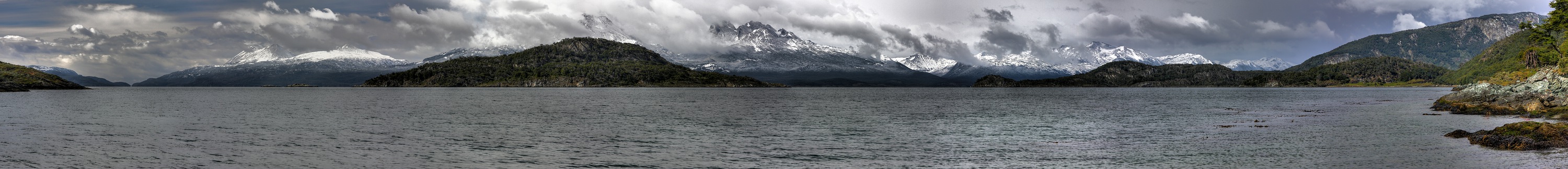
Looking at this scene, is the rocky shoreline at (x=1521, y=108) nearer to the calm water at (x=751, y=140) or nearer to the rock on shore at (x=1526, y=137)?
the rock on shore at (x=1526, y=137)

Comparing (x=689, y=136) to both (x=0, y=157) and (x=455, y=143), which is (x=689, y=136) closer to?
(x=455, y=143)

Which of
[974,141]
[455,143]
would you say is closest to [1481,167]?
[974,141]

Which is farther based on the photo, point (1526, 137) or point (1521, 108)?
point (1521, 108)

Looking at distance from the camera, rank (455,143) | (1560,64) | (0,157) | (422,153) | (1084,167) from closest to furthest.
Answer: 1. (1084,167)
2. (0,157)
3. (422,153)
4. (455,143)
5. (1560,64)

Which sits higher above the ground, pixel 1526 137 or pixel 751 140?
pixel 1526 137

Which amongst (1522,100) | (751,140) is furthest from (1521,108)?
(751,140)

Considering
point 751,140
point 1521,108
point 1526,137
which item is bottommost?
point 751,140

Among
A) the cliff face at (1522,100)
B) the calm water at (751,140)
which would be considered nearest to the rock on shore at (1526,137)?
the calm water at (751,140)

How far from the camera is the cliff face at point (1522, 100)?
6247 cm

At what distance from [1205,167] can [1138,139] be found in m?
14.9

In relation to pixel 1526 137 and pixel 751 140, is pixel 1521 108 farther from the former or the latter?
pixel 751 140

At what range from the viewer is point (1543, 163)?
2770 cm

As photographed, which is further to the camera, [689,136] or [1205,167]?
[689,136]

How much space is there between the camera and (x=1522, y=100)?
2842 inches
